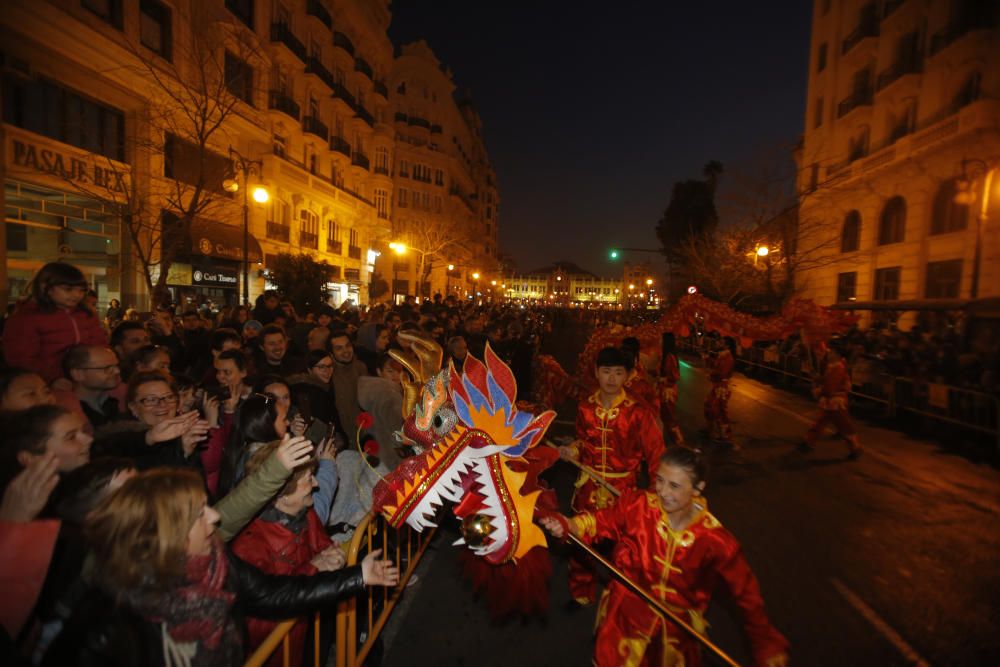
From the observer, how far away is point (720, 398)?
835cm

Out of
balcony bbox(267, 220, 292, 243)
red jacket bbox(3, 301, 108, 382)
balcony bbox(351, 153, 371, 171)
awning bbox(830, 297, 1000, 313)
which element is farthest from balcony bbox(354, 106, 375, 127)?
red jacket bbox(3, 301, 108, 382)

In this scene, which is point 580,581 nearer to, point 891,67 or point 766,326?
point 766,326

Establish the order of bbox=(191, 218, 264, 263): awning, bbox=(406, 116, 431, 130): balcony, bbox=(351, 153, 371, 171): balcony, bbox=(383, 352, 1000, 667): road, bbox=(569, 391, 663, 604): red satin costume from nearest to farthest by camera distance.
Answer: bbox=(383, 352, 1000, 667): road → bbox=(569, 391, 663, 604): red satin costume → bbox=(191, 218, 264, 263): awning → bbox=(351, 153, 371, 171): balcony → bbox=(406, 116, 431, 130): balcony

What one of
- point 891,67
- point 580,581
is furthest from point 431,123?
point 580,581

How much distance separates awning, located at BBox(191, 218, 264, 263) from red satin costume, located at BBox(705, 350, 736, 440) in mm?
14864

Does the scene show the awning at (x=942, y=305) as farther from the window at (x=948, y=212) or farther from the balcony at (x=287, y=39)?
the balcony at (x=287, y=39)

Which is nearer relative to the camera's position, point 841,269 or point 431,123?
point 841,269

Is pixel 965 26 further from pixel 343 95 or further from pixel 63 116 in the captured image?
pixel 63 116

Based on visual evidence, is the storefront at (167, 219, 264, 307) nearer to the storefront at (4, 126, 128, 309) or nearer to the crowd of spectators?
the storefront at (4, 126, 128, 309)

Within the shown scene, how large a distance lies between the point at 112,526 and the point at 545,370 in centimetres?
501

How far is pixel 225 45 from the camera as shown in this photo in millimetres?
16500

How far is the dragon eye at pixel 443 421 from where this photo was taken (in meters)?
2.67

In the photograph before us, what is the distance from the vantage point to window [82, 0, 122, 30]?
1238 centimetres

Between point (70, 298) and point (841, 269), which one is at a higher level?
point (841, 269)
